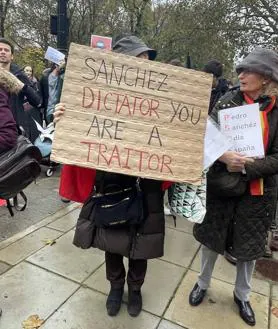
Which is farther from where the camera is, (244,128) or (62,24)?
(62,24)

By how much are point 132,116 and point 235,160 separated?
77 cm

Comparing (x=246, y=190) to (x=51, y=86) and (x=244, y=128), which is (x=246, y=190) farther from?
(x=51, y=86)

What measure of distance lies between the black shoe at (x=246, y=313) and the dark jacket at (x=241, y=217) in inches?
19.2

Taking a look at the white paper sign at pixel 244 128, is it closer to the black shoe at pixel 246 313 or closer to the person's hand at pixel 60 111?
the person's hand at pixel 60 111

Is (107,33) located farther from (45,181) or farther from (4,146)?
(4,146)

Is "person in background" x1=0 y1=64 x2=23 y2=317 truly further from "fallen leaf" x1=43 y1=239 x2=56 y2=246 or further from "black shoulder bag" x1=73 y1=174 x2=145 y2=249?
"fallen leaf" x1=43 y1=239 x2=56 y2=246

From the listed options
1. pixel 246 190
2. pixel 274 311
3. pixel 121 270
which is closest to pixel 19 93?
pixel 121 270

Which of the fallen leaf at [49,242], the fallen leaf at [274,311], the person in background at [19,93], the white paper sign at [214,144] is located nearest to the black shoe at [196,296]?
the fallen leaf at [274,311]

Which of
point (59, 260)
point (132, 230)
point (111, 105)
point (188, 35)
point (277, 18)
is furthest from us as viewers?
point (188, 35)

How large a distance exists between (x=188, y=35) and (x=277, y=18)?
3.79 metres

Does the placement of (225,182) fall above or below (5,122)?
below

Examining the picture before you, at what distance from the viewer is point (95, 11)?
708 inches

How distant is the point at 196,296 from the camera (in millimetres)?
2881

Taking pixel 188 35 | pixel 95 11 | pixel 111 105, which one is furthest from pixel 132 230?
pixel 95 11
